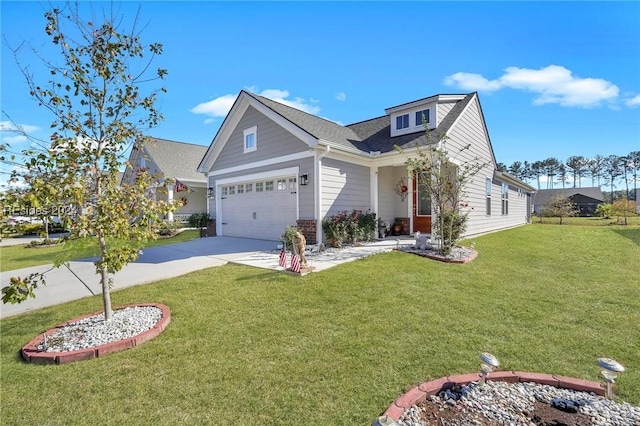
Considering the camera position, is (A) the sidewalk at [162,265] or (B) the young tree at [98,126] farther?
(A) the sidewalk at [162,265]

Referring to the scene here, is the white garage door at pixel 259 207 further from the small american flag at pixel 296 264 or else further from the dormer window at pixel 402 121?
the dormer window at pixel 402 121

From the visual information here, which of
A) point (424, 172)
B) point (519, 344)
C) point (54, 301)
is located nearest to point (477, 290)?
point (519, 344)

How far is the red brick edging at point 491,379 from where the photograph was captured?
2327mm

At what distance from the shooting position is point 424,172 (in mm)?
8555

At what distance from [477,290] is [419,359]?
282 cm

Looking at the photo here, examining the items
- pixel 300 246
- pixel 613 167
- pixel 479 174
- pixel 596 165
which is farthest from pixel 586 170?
pixel 300 246

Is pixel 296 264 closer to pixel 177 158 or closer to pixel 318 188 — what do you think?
pixel 318 188

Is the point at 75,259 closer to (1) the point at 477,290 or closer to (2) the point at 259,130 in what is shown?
(2) the point at 259,130

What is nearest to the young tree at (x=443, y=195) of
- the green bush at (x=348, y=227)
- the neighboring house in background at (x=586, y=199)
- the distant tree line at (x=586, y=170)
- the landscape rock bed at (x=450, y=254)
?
the landscape rock bed at (x=450, y=254)

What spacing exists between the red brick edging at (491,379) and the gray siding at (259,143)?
8.14m

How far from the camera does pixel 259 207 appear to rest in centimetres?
1172

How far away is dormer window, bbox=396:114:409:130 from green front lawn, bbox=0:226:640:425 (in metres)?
7.32

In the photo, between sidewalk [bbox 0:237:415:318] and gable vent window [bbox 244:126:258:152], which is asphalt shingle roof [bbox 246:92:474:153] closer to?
gable vent window [bbox 244:126:258:152]

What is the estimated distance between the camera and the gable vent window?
11664 millimetres
